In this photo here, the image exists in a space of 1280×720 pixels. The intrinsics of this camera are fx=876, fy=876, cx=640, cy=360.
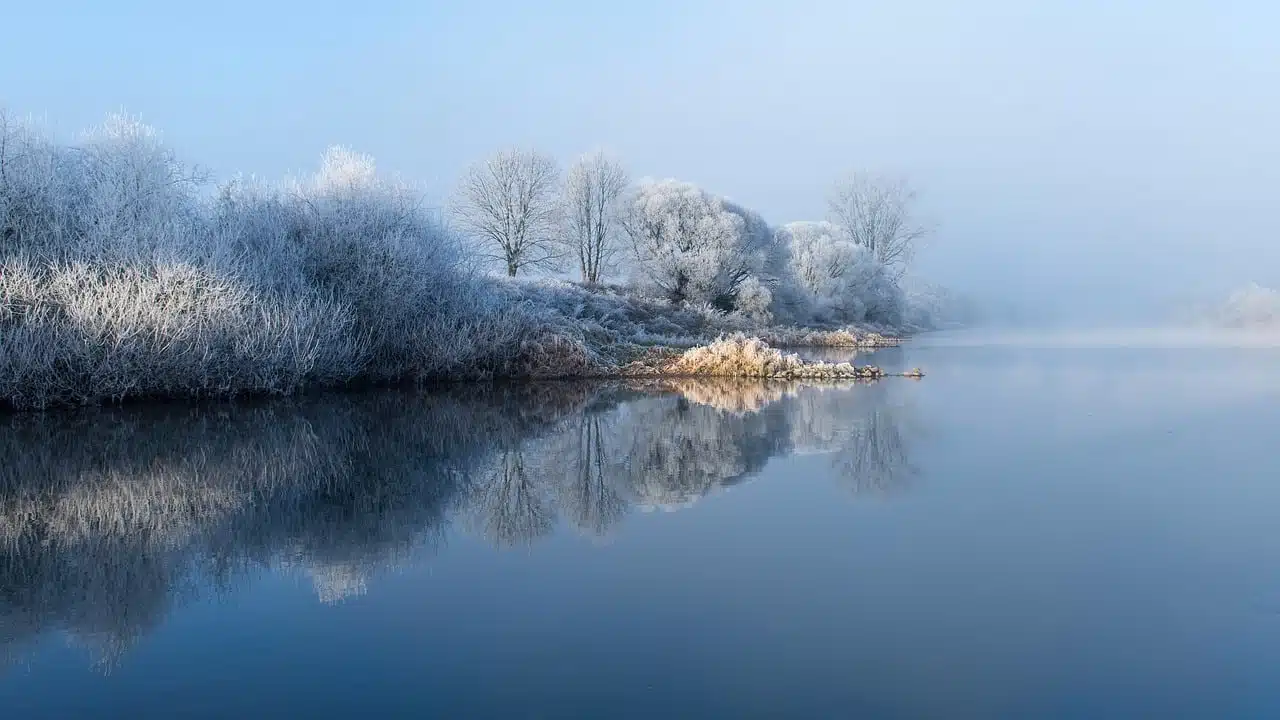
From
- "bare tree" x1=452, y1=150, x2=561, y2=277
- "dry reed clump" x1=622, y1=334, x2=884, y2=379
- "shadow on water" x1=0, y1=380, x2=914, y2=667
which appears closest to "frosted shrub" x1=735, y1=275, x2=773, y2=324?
"bare tree" x1=452, y1=150, x2=561, y2=277

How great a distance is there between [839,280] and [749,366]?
26203 millimetres

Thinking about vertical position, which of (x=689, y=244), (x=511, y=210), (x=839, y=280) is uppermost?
(x=511, y=210)

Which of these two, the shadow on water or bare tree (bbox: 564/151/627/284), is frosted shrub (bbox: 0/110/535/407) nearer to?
the shadow on water

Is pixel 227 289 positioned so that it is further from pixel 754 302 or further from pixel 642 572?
pixel 754 302

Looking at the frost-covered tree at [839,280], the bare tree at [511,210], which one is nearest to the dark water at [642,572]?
the bare tree at [511,210]

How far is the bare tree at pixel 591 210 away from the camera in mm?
44688

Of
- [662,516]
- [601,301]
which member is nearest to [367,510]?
[662,516]

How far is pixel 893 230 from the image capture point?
54.9 meters

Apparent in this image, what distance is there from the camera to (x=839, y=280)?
4591 centimetres

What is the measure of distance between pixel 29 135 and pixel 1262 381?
2470 cm

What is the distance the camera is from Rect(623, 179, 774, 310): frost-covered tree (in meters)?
38.2

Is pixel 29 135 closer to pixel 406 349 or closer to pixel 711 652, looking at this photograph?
pixel 406 349

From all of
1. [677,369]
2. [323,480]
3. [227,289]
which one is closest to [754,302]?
[677,369]

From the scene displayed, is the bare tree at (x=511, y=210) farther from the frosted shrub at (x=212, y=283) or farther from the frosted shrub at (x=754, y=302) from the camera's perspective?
the frosted shrub at (x=212, y=283)
